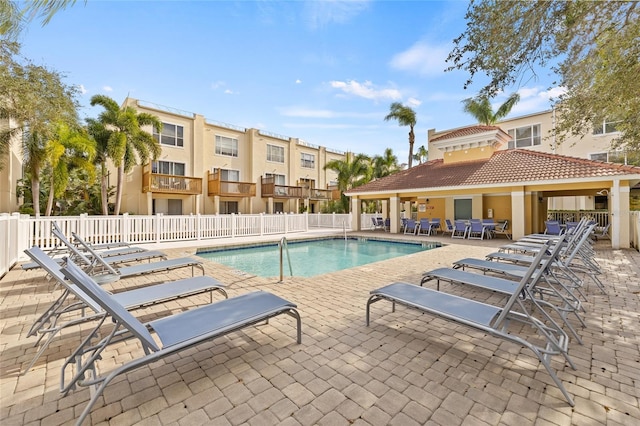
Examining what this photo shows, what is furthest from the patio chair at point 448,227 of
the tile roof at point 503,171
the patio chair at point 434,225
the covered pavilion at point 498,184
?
the tile roof at point 503,171

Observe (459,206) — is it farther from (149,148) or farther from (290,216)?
(149,148)

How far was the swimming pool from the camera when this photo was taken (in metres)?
9.17

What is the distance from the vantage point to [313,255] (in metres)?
11.9

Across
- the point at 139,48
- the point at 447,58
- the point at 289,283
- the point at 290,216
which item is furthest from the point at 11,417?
the point at 290,216

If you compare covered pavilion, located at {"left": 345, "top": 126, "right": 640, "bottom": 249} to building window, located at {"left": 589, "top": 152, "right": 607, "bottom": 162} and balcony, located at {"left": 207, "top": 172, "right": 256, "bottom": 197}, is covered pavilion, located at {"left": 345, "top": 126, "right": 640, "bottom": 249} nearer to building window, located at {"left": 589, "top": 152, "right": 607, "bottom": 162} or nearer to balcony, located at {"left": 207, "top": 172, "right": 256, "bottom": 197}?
building window, located at {"left": 589, "top": 152, "right": 607, "bottom": 162}

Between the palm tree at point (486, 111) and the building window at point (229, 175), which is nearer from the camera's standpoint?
the palm tree at point (486, 111)

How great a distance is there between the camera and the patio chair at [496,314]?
254 centimetres

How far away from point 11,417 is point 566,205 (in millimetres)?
30403

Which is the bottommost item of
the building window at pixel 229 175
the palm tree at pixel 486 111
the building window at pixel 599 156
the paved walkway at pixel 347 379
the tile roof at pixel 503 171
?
the paved walkway at pixel 347 379

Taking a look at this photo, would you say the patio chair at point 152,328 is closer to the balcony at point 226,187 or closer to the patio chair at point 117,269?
the patio chair at point 117,269

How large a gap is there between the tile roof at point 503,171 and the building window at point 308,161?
12.1 meters

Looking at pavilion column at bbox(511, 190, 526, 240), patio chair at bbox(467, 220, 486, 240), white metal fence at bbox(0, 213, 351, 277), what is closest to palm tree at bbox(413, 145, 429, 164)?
patio chair at bbox(467, 220, 486, 240)

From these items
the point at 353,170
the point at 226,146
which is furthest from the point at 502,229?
the point at 226,146

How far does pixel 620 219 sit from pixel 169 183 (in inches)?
970
